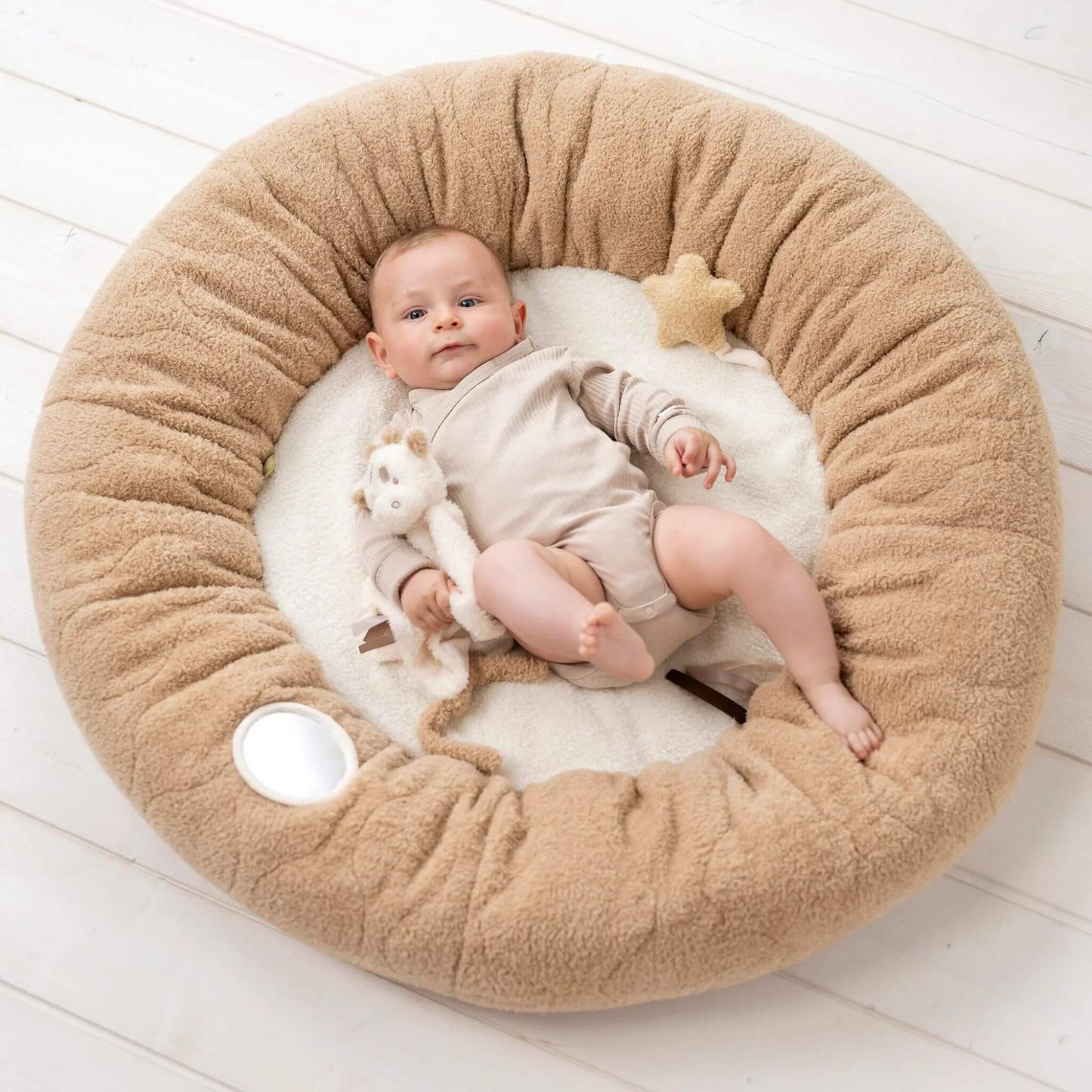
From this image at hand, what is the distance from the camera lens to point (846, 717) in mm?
1279

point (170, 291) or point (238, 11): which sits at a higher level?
point (238, 11)

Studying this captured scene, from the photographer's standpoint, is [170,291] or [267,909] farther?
[170,291]

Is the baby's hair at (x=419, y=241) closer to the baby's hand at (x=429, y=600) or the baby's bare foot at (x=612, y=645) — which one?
the baby's hand at (x=429, y=600)

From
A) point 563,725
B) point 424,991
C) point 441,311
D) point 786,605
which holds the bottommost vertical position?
point 424,991

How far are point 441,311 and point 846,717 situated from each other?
2.32ft

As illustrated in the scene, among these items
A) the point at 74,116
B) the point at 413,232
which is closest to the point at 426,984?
the point at 413,232

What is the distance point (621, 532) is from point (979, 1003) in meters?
0.70

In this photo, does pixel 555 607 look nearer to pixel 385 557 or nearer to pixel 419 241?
pixel 385 557

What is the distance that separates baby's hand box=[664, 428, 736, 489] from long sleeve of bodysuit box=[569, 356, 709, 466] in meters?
0.03

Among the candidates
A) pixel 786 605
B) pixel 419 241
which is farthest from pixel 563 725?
pixel 419 241

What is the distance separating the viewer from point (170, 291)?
1.46 meters

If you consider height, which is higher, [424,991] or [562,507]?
[562,507]

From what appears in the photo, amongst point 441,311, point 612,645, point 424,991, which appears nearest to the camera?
point 612,645

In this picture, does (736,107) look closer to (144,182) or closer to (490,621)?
(490,621)
